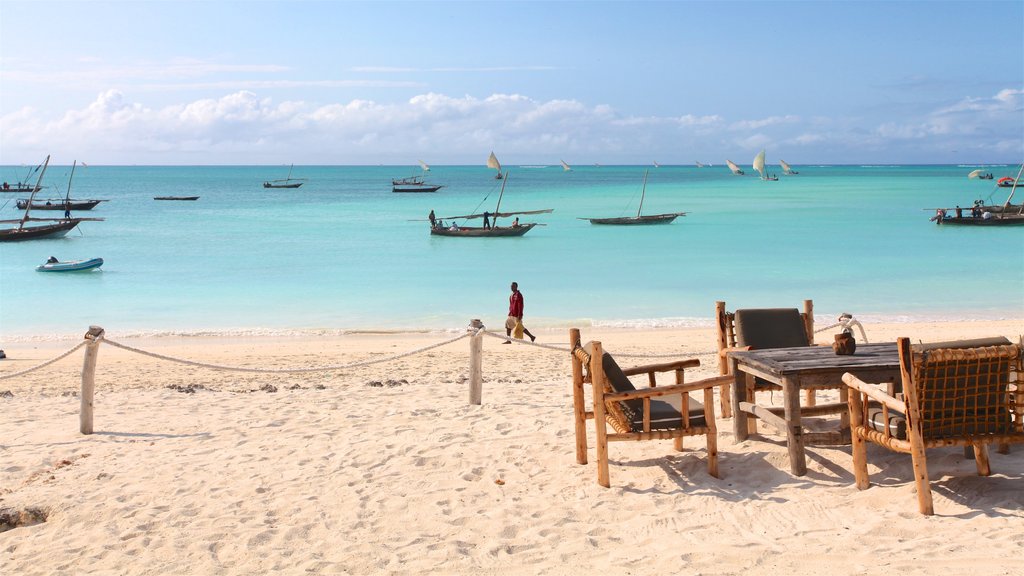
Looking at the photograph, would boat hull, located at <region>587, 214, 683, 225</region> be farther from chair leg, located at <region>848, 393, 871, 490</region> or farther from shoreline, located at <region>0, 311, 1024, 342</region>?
chair leg, located at <region>848, 393, 871, 490</region>

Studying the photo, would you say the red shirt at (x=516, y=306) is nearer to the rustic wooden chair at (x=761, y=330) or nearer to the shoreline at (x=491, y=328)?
the shoreline at (x=491, y=328)

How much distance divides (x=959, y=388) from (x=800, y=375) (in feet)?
3.19

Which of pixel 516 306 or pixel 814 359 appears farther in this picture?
pixel 516 306

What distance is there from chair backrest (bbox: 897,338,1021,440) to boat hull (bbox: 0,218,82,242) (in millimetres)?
43989

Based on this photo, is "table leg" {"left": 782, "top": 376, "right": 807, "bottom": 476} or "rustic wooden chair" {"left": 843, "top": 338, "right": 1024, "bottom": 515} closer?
"rustic wooden chair" {"left": 843, "top": 338, "right": 1024, "bottom": 515}

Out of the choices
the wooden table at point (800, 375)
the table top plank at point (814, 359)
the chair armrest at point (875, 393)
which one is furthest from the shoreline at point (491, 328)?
the chair armrest at point (875, 393)

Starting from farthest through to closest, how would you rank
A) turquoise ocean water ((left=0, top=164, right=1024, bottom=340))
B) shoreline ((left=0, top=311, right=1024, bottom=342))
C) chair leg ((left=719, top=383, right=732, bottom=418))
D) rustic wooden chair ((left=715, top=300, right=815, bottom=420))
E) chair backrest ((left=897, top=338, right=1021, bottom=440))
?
turquoise ocean water ((left=0, top=164, right=1024, bottom=340)), shoreline ((left=0, top=311, right=1024, bottom=342)), chair leg ((left=719, top=383, right=732, bottom=418)), rustic wooden chair ((left=715, top=300, right=815, bottom=420)), chair backrest ((left=897, top=338, right=1021, bottom=440))

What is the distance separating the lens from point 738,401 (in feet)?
21.6

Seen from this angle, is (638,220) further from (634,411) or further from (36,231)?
(634,411)

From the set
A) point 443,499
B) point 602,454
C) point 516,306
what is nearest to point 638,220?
point 516,306

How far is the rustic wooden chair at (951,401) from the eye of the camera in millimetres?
4789

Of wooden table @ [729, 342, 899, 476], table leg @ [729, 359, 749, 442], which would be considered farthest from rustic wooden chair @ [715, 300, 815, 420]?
wooden table @ [729, 342, 899, 476]

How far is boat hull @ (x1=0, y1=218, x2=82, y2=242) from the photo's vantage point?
135 ft

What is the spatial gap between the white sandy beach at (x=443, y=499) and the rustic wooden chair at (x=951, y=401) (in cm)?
41
